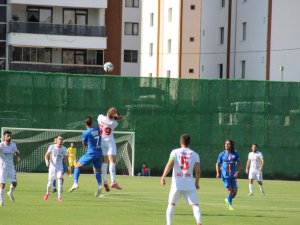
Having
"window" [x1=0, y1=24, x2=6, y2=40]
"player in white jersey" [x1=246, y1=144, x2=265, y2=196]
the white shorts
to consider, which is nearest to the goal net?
"player in white jersey" [x1=246, y1=144, x2=265, y2=196]

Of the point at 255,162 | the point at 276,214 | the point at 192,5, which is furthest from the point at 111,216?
the point at 192,5

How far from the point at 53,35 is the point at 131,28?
58.9ft

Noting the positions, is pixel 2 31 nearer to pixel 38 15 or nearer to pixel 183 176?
pixel 38 15

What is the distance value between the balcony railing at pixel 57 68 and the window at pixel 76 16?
384cm

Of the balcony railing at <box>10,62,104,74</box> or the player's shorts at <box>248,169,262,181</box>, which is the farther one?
the balcony railing at <box>10,62,104,74</box>

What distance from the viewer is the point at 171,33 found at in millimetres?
81125

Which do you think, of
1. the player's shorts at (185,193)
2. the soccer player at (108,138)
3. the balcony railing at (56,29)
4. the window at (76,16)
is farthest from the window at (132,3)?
the player's shorts at (185,193)

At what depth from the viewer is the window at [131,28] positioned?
9469 cm

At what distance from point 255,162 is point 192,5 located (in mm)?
44045

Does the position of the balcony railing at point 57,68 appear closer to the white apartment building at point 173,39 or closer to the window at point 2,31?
the window at point 2,31

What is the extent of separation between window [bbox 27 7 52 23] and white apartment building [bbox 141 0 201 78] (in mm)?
10313

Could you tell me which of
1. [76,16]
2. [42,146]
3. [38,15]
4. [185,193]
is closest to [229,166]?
[185,193]

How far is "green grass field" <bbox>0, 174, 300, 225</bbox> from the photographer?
21.9 metres

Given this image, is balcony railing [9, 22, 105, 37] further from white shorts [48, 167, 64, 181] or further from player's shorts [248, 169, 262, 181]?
white shorts [48, 167, 64, 181]
